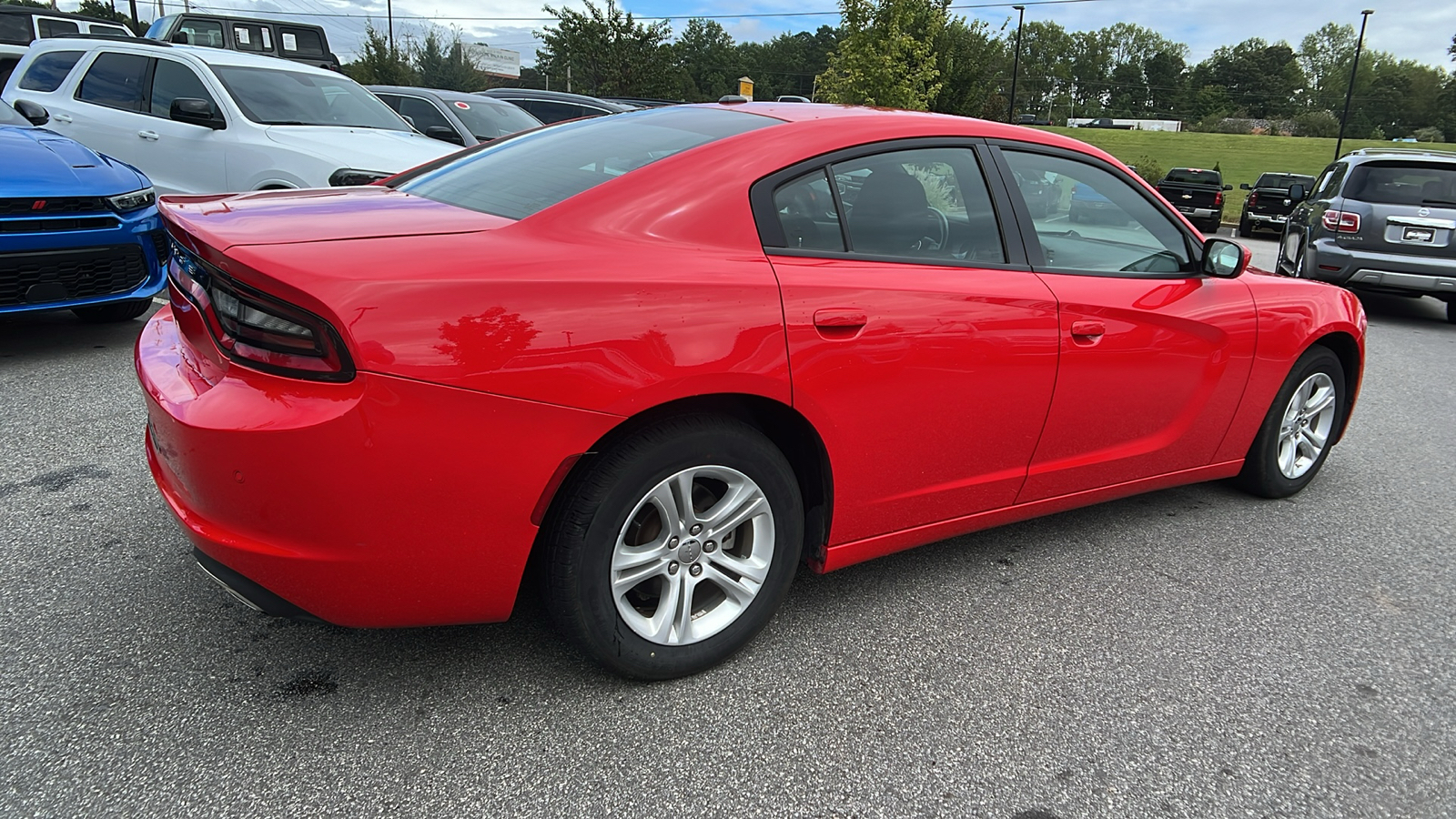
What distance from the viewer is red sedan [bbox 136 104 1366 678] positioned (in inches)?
76.5

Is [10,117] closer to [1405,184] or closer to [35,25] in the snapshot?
[1405,184]

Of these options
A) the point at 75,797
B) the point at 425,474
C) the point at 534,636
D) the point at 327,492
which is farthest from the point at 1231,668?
the point at 75,797

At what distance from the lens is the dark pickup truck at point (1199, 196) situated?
73.5 ft

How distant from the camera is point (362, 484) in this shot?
1.92 meters

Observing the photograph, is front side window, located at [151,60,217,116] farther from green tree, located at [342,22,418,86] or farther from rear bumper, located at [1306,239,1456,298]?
green tree, located at [342,22,418,86]

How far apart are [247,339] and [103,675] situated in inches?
40.7

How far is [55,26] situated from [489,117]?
32.1ft

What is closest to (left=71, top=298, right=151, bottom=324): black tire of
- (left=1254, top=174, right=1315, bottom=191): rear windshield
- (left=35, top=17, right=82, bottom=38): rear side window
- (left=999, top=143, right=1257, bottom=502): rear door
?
(left=999, top=143, right=1257, bottom=502): rear door

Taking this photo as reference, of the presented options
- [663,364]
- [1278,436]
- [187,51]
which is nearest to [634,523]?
[663,364]

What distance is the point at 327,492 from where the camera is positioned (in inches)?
75.3

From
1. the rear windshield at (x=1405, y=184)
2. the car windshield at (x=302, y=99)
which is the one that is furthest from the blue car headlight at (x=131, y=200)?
the rear windshield at (x=1405, y=184)

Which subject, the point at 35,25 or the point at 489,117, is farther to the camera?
the point at 35,25

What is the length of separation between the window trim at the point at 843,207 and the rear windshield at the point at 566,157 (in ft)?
0.78

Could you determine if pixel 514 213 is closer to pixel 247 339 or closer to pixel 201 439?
pixel 247 339
